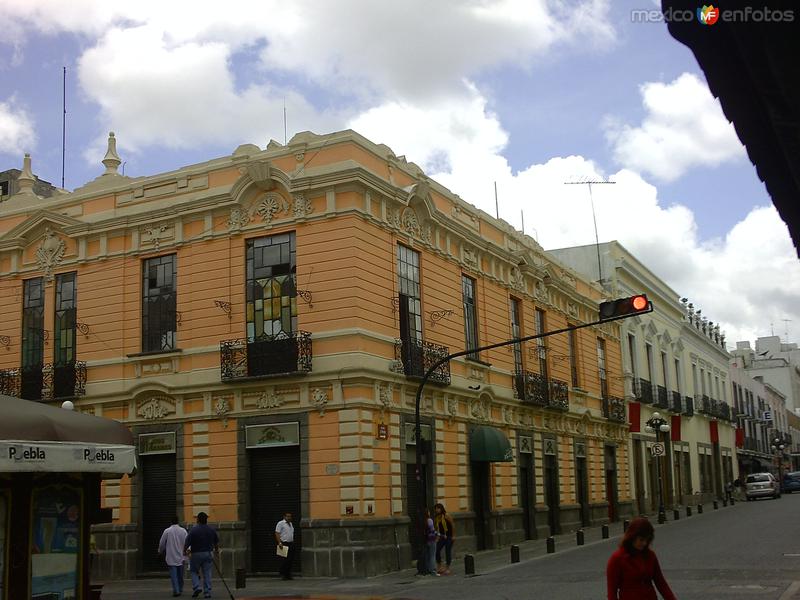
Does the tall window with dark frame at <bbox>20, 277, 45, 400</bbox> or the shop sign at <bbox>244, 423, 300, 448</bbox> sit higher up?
the tall window with dark frame at <bbox>20, 277, 45, 400</bbox>

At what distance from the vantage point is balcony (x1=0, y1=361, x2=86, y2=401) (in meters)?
25.7

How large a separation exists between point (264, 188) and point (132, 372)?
614 cm

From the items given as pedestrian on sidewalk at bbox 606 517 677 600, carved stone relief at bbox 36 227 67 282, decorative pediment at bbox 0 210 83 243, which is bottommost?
pedestrian on sidewalk at bbox 606 517 677 600

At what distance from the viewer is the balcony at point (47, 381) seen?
84.4 ft

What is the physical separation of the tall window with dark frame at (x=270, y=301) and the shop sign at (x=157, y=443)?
130 inches

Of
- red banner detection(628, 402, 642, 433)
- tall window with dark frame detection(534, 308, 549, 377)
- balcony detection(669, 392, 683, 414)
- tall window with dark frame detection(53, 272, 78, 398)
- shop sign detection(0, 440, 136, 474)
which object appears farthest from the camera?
balcony detection(669, 392, 683, 414)

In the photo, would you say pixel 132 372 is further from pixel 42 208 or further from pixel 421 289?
pixel 421 289

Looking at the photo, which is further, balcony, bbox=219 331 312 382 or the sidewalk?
balcony, bbox=219 331 312 382

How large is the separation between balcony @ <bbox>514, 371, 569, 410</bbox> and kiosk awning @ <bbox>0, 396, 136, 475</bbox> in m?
20.3

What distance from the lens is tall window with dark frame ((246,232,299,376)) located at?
2273 cm

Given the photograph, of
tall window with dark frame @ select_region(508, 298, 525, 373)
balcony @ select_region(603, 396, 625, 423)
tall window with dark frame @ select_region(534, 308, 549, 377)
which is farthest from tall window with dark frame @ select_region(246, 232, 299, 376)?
balcony @ select_region(603, 396, 625, 423)

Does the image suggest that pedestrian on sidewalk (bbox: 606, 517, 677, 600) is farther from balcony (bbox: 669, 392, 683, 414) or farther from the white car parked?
the white car parked

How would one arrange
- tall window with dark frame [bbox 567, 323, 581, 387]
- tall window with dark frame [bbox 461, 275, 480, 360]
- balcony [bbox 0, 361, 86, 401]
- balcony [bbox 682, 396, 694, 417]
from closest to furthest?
balcony [bbox 0, 361, 86, 401] → tall window with dark frame [bbox 461, 275, 480, 360] → tall window with dark frame [bbox 567, 323, 581, 387] → balcony [bbox 682, 396, 694, 417]

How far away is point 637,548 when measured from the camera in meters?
7.61
